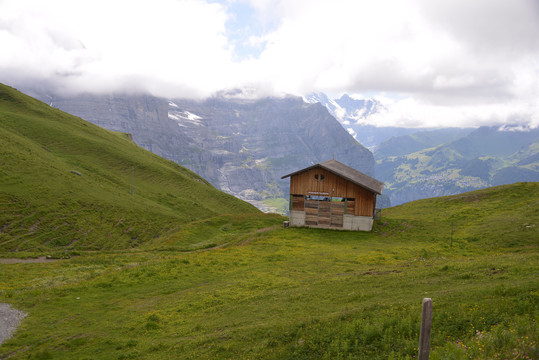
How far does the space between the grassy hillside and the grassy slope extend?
24.9 meters

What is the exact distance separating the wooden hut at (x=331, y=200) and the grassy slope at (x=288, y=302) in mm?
9528

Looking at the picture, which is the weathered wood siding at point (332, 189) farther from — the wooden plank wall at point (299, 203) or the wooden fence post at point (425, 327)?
the wooden fence post at point (425, 327)

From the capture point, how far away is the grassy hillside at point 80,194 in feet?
203

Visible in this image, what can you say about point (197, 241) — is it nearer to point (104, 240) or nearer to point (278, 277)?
point (104, 240)

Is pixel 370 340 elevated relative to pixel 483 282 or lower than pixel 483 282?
lower

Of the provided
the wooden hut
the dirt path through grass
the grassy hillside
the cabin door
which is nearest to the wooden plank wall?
the wooden hut

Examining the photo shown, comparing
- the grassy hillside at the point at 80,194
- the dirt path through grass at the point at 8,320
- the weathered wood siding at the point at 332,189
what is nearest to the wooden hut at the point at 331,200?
the weathered wood siding at the point at 332,189

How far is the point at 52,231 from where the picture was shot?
60.9 metres

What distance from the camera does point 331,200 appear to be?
5509 centimetres

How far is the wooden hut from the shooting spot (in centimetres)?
5381

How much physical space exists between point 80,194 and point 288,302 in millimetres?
72032

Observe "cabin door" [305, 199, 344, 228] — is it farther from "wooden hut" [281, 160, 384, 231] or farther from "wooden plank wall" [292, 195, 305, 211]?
"wooden plank wall" [292, 195, 305, 211]

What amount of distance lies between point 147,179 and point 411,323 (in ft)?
400

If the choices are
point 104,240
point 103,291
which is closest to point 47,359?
point 103,291
